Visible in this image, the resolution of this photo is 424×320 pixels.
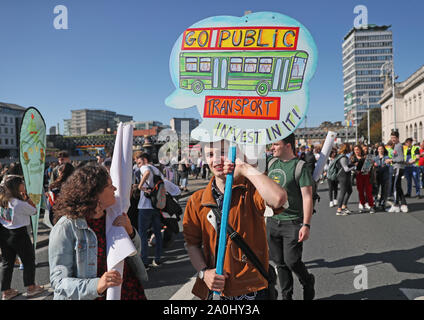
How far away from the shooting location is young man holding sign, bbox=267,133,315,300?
3266mm

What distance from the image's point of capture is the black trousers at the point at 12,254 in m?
4.33

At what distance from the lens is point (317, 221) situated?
26.9 ft

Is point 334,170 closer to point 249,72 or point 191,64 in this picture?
point 249,72

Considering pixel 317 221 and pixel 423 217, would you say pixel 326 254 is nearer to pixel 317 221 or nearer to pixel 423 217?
pixel 317 221

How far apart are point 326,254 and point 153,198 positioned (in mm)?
2931

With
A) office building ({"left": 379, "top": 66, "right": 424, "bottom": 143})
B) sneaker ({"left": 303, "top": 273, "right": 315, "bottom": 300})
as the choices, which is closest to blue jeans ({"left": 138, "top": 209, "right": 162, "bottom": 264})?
sneaker ({"left": 303, "top": 273, "right": 315, "bottom": 300})

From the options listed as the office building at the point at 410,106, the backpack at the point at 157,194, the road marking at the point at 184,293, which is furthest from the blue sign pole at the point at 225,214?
the office building at the point at 410,106

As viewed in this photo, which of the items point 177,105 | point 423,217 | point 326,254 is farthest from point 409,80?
point 177,105

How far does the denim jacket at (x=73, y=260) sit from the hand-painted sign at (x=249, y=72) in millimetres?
931

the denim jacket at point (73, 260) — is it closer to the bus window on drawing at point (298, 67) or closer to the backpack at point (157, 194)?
the bus window on drawing at point (298, 67)

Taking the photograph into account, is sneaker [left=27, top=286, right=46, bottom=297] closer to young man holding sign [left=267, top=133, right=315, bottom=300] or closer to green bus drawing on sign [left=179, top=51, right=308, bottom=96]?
young man holding sign [left=267, top=133, right=315, bottom=300]

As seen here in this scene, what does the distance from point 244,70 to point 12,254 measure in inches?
159

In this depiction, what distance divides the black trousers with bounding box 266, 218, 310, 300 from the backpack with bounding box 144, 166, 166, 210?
2.44m
